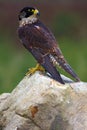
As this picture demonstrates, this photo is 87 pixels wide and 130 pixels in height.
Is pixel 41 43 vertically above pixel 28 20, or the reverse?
pixel 28 20

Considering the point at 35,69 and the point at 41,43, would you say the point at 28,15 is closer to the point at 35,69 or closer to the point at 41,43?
the point at 41,43

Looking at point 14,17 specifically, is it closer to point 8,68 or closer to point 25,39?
point 8,68

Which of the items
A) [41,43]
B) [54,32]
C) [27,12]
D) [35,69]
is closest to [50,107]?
[35,69]

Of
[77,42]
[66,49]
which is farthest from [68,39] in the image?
[66,49]

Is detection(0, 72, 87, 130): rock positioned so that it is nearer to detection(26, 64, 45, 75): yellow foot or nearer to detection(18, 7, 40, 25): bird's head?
detection(26, 64, 45, 75): yellow foot

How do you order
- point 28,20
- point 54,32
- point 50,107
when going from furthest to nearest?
point 54,32, point 28,20, point 50,107

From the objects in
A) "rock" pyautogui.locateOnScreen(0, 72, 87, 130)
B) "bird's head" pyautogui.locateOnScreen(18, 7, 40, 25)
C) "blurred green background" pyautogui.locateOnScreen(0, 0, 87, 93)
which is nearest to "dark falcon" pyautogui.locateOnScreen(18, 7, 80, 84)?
"bird's head" pyautogui.locateOnScreen(18, 7, 40, 25)

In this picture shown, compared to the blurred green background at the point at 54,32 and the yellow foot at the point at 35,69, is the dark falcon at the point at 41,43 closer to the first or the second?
the yellow foot at the point at 35,69
